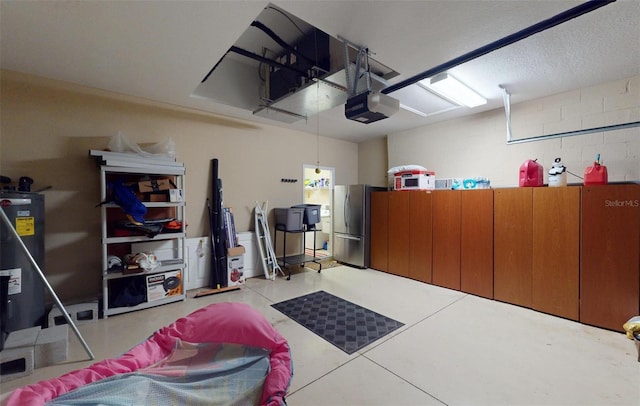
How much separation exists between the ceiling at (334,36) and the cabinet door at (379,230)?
2370mm

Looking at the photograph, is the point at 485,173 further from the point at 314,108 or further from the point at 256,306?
the point at 256,306

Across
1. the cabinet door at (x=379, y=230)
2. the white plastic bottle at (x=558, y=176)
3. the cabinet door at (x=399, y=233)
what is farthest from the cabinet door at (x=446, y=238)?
the white plastic bottle at (x=558, y=176)

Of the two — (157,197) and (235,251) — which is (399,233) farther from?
(157,197)

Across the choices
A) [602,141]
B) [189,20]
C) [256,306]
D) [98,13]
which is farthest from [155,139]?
[602,141]

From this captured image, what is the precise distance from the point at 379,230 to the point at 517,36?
11.7 ft

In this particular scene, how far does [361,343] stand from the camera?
241 centimetres

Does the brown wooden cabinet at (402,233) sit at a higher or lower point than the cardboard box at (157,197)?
lower

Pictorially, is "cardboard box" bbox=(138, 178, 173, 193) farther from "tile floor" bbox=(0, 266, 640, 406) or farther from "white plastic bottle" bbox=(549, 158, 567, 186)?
"white plastic bottle" bbox=(549, 158, 567, 186)

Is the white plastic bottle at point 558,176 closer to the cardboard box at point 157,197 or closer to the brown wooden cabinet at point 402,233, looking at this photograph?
the brown wooden cabinet at point 402,233

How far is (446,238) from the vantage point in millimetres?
3992

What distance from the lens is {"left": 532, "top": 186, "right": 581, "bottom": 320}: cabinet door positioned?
288cm

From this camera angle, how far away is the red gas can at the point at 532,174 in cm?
328

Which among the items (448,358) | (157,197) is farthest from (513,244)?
(157,197)

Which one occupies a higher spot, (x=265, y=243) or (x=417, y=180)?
(x=417, y=180)
